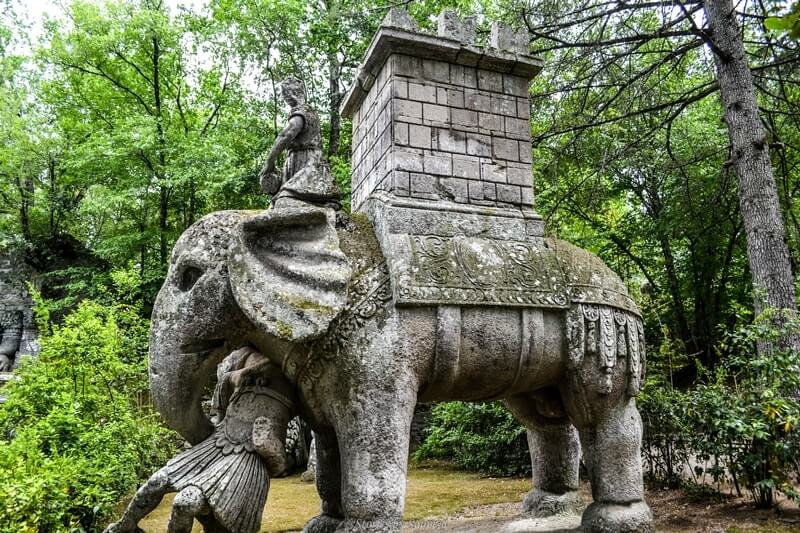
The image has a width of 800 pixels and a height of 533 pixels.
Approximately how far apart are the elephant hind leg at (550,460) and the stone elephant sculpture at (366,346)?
59 centimetres

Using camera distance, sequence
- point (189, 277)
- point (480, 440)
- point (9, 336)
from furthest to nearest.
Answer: point (9, 336) < point (480, 440) < point (189, 277)

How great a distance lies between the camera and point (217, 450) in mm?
3348

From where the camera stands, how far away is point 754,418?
5250 millimetres

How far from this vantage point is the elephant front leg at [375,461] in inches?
127

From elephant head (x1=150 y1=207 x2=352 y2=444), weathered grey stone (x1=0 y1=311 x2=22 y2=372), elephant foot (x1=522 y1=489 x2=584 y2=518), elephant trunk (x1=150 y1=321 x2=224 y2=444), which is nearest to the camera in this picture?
elephant head (x1=150 y1=207 x2=352 y2=444)

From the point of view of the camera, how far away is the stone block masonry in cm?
399

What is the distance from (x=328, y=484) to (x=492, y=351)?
1525mm

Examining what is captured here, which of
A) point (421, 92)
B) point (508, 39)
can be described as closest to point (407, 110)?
point (421, 92)

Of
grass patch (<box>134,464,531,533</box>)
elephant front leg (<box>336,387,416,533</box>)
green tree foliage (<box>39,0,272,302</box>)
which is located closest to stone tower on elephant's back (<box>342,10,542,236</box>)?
elephant front leg (<box>336,387,416,533</box>)

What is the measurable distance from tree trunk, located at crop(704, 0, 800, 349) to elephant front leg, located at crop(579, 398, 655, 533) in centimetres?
343

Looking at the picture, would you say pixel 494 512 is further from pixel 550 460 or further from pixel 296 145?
pixel 296 145

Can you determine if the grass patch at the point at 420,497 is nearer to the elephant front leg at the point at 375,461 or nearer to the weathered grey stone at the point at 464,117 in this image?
the elephant front leg at the point at 375,461

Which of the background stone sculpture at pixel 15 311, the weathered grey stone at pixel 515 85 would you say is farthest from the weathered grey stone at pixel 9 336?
the weathered grey stone at pixel 515 85

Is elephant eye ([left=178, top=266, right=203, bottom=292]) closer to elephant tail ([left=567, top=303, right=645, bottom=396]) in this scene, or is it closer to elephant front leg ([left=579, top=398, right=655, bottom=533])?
elephant tail ([left=567, top=303, right=645, bottom=396])
